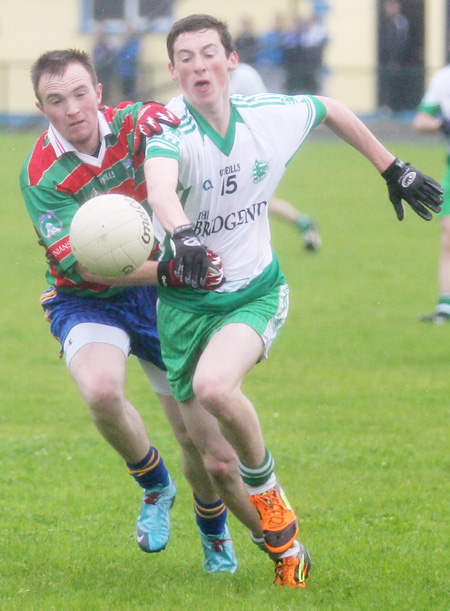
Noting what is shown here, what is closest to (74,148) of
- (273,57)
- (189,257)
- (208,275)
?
(208,275)

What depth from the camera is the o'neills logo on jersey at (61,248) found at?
16.7 feet

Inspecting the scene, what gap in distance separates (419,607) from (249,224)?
1750 mm

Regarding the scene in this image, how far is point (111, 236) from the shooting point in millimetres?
4504

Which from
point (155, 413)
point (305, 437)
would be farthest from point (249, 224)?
point (155, 413)

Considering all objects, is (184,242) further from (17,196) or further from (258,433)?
(17,196)

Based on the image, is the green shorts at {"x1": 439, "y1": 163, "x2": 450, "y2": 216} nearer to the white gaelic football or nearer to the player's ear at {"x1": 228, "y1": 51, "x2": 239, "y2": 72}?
the player's ear at {"x1": 228, "y1": 51, "x2": 239, "y2": 72}

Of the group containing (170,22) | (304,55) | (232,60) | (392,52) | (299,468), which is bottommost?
(392,52)

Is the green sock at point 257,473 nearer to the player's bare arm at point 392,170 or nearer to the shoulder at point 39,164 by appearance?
the player's bare arm at point 392,170

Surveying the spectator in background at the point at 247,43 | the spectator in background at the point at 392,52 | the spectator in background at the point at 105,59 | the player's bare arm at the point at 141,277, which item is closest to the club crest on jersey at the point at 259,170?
the player's bare arm at the point at 141,277

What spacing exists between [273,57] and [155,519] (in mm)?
22783

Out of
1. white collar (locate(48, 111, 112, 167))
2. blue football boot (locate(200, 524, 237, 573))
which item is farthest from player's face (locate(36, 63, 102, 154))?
blue football boot (locate(200, 524, 237, 573))

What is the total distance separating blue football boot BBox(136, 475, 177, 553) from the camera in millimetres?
5195

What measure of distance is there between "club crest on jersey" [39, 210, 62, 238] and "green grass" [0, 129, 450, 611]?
1.49m

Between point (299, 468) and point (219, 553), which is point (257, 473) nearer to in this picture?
point (219, 553)
